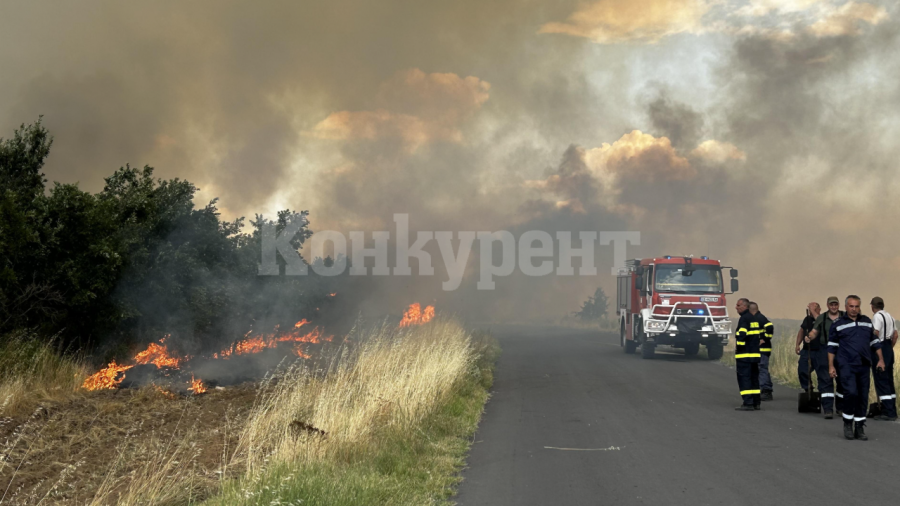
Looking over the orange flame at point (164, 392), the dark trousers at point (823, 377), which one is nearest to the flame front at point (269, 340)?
the orange flame at point (164, 392)

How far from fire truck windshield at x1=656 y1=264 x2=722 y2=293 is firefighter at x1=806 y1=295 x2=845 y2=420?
10076mm

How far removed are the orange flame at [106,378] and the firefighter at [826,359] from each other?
1293cm

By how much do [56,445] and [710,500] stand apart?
8080mm

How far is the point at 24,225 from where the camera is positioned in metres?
13.0

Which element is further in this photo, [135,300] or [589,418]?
[135,300]

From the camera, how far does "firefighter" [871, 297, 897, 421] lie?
11.5m

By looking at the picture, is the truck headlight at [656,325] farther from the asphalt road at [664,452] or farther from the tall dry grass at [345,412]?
the tall dry grass at [345,412]

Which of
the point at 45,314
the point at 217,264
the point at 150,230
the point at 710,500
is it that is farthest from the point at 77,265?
the point at 710,500

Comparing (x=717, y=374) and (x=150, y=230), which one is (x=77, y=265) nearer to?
(x=150, y=230)

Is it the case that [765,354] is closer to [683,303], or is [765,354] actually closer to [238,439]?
[683,303]

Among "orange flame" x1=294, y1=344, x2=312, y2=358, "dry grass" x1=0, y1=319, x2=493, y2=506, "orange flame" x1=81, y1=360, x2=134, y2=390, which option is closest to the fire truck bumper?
"dry grass" x1=0, y1=319, x2=493, y2=506

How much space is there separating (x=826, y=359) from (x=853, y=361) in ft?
7.93

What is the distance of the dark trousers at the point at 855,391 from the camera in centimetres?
976

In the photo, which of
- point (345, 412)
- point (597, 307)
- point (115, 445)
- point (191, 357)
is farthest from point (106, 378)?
point (597, 307)
